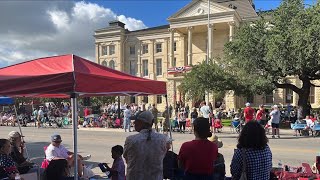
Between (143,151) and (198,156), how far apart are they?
25.6 inches

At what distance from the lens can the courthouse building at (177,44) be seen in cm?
5566

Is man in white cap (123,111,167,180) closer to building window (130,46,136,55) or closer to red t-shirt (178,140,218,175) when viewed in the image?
red t-shirt (178,140,218,175)

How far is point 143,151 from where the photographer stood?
15.5ft

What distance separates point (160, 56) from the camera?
66.9m

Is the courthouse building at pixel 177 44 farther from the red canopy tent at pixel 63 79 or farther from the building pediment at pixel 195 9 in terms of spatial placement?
the red canopy tent at pixel 63 79

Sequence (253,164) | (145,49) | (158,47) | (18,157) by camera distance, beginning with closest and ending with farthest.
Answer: (253,164)
(18,157)
(158,47)
(145,49)

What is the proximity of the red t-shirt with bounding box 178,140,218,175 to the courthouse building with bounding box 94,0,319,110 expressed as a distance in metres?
45.9

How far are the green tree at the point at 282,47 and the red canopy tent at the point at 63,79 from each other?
21807mm

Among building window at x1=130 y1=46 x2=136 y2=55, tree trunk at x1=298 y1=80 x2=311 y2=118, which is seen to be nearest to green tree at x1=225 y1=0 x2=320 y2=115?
tree trunk at x1=298 y1=80 x2=311 y2=118

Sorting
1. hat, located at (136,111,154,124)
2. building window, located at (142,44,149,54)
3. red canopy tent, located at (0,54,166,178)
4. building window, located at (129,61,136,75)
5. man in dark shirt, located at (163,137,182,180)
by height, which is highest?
building window, located at (142,44,149,54)

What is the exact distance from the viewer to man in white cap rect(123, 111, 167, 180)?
15.5 ft

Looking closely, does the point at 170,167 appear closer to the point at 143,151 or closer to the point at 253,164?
the point at 143,151

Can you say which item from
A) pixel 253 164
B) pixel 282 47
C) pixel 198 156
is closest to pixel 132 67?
pixel 282 47

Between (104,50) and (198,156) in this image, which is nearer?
(198,156)
